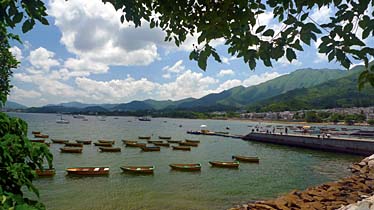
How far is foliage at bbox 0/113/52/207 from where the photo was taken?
136 inches

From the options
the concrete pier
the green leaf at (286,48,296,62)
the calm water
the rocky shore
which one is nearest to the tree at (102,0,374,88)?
the green leaf at (286,48,296,62)

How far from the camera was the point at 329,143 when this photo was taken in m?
53.4

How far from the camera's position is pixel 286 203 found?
739 inches

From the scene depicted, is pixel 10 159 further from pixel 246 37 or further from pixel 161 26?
pixel 246 37

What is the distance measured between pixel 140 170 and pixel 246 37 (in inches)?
1184

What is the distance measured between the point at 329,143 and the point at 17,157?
57.4 metres

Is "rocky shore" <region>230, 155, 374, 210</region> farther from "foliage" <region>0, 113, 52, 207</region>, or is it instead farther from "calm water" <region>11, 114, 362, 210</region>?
"foliage" <region>0, 113, 52, 207</region>

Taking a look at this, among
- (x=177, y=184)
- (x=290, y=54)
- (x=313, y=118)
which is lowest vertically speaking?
(x=177, y=184)

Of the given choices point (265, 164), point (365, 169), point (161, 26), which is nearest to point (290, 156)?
point (265, 164)

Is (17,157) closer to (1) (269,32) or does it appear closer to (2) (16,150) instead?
(2) (16,150)

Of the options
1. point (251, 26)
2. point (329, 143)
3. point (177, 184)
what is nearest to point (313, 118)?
point (329, 143)

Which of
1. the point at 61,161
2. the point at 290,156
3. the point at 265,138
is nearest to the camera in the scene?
the point at 61,161

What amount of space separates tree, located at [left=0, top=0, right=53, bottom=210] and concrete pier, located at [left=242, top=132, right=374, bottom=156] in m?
53.4

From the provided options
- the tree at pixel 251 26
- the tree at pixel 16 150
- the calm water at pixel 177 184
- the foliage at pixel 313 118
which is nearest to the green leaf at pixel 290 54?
the tree at pixel 251 26
